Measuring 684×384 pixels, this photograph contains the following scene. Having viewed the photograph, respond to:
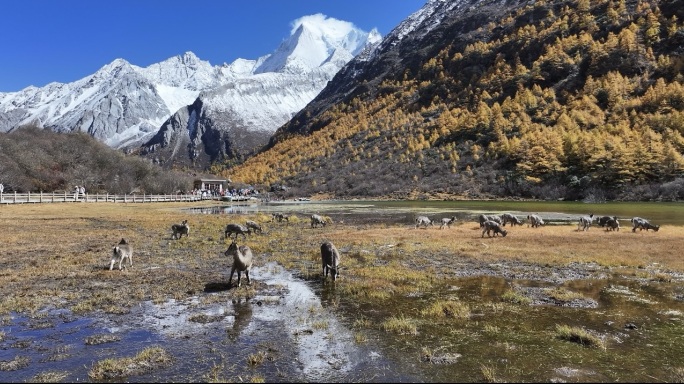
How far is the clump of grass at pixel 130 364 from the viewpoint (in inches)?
321

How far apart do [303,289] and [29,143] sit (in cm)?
11486

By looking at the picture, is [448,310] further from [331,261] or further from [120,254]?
[120,254]

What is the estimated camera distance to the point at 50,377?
7.92 m

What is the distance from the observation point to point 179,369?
333 inches

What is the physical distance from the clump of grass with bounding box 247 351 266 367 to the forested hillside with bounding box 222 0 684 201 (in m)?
103

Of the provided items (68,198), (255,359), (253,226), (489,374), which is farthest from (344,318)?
(68,198)

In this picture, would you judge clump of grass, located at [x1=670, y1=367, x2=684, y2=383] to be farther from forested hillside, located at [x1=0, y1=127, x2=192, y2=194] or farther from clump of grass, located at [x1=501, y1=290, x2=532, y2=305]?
forested hillside, located at [x1=0, y1=127, x2=192, y2=194]

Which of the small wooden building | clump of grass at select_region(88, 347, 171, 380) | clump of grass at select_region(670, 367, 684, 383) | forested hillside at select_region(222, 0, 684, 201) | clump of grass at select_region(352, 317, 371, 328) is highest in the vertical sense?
forested hillside at select_region(222, 0, 684, 201)

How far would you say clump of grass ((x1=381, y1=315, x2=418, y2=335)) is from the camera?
1076 cm

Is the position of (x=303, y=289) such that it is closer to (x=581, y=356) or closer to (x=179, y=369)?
(x=179, y=369)

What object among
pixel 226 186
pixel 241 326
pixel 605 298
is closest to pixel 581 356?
pixel 605 298

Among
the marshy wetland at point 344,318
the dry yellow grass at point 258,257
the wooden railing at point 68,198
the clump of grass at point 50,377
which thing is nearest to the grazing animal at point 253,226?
the dry yellow grass at point 258,257

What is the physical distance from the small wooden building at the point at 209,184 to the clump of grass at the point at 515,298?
140m

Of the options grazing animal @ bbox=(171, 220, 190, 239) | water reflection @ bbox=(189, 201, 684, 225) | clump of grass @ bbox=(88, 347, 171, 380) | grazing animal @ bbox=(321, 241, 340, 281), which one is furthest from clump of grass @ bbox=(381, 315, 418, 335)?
water reflection @ bbox=(189, 201, 684, 225)
